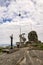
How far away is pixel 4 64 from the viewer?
25.5 meters

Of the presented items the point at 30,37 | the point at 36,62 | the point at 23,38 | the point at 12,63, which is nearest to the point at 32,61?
the point at 36,62

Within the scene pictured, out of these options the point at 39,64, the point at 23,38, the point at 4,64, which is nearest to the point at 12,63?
the point at 4,64

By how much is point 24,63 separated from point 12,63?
299 cm

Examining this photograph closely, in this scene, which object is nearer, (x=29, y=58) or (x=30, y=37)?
(x=29, y=58)

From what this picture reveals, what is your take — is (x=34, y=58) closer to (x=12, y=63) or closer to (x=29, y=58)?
(x=29, y=58)

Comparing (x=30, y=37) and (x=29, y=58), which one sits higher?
(x=30, y=37)

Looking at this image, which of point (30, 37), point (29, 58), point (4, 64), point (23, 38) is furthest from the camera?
point (30, 37)

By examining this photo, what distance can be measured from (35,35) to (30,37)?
277 centimetres

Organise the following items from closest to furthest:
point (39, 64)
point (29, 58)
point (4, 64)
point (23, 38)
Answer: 1. point (39, 64)
2. point (29, 58)
3. point (4, 64)
4. point (23, 38)

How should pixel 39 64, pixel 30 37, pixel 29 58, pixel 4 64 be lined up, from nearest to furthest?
pixel 39 64
pixel 29 58
pixel 4 64
pixel 30 37

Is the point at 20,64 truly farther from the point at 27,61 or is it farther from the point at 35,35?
the point at 35,35

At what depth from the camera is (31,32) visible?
8531cm

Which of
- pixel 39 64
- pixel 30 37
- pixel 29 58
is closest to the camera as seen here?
pixel 39 64

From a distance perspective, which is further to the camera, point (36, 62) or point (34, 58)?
point (34, 58)
